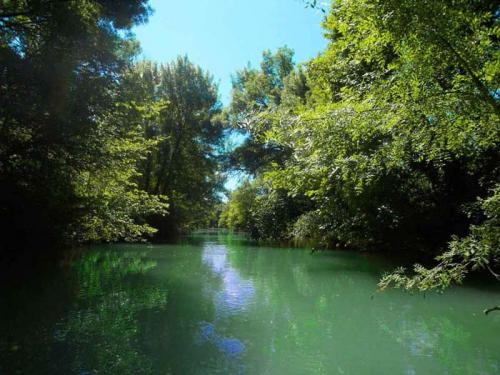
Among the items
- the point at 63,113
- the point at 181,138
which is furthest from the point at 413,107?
the point at 181,138

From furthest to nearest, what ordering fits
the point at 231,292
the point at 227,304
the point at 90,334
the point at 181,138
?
1. the point at 181,138
2. the point at 231,292
3. the point at 227,304
4. the point at 90,334

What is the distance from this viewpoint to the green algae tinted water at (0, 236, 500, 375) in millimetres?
4754

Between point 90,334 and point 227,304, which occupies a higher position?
point 227,304

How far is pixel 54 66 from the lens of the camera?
8.95 metres

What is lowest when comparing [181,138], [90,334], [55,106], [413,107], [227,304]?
[90,334]

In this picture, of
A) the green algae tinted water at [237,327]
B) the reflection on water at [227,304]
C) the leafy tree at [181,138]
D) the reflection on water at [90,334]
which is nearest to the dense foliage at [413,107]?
the green algae tinted water at [237,327]

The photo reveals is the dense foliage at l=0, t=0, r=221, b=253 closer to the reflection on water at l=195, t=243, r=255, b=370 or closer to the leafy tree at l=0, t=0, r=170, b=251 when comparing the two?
the leafy tree at l=0, t=0, r=170, b=251

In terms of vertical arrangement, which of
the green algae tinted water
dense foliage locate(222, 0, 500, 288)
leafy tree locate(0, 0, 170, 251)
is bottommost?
the green algae tinted water

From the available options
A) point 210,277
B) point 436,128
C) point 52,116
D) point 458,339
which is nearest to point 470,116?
point 436,128

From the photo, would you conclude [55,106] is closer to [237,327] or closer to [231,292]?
[231,292]

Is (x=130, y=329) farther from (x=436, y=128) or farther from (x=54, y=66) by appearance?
(x=54, y=66)

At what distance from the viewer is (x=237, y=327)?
20.7 ft

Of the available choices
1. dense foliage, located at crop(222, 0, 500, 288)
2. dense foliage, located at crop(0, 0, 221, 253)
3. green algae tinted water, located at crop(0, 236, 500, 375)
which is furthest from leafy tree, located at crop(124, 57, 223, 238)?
dense foliage, located at crop(222, 0, 500, 288)

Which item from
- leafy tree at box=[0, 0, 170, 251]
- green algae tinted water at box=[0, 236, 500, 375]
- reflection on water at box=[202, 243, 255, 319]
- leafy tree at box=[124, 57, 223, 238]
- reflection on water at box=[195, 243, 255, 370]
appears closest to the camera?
green algae tinted water at box=[0, 236, 500, 375]
